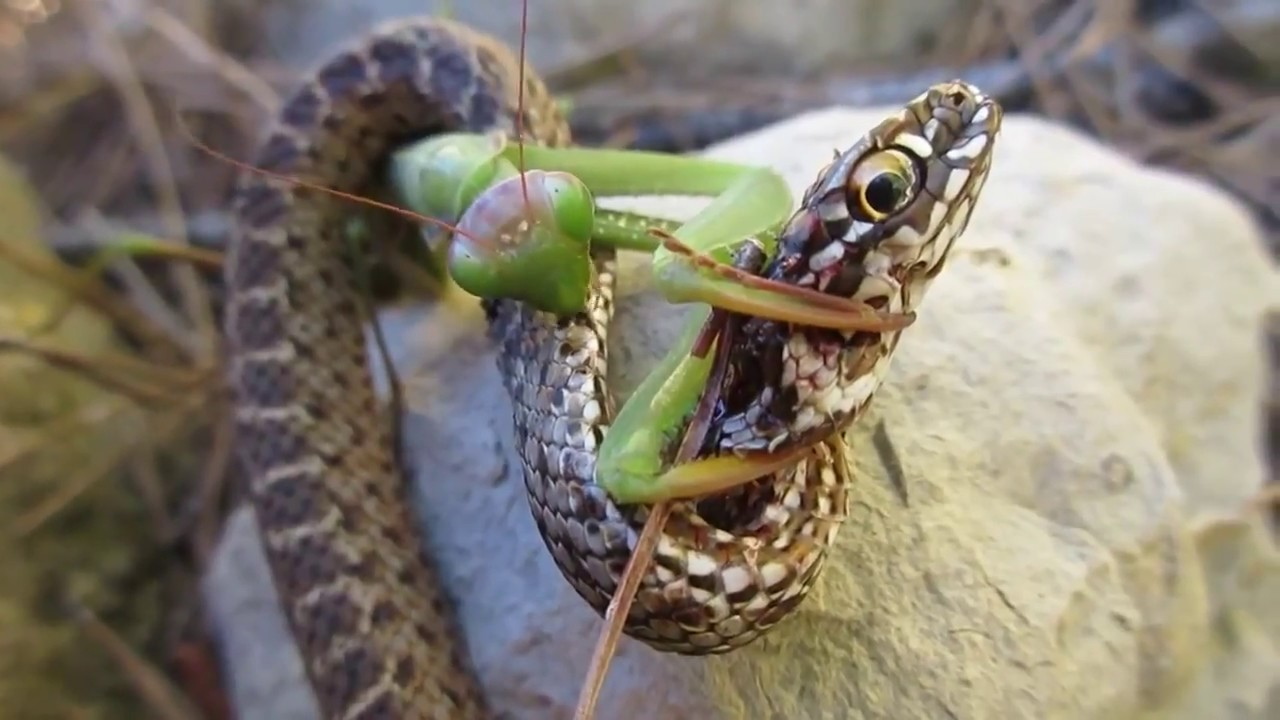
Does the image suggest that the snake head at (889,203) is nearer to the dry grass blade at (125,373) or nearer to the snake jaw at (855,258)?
the snake jaw at (855,258)

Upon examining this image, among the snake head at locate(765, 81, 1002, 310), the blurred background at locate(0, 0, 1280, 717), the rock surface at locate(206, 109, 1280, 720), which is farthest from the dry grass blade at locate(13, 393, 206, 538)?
the snake head at locate(765, 81, 1002, 310)

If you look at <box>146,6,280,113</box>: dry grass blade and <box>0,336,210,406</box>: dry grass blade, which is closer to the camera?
<box>0,336,210,406</box>: dry grass blade

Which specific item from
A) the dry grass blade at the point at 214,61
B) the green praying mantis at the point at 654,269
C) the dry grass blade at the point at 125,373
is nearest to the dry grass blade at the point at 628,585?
the green praying mantis at the point at 654,269

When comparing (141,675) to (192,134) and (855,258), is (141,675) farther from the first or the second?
(855,258)

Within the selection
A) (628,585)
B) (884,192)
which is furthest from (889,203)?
(628,585)

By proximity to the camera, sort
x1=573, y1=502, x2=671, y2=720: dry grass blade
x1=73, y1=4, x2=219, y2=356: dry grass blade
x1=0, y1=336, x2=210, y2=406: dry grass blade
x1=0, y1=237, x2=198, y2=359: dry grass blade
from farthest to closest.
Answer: x1=73, y1=4, x2=219, y2=356: dry grass blade
x1=0, y1=237, x2=198, y2=359: dry grass blade
x1=0, y1=336, x2=210, y2=406: dry grass blade
x1=573, y1=502, x2=671, y2=720: dry grass blade

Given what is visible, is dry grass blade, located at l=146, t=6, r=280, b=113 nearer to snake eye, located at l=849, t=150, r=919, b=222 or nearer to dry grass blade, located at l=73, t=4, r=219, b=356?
dry grass blade, located at l=73, t=4, r=219, b=356

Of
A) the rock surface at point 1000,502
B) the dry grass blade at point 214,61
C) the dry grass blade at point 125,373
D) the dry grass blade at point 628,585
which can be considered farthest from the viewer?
the dry grass blade at point 214,61
